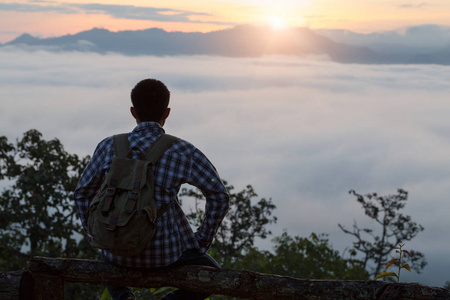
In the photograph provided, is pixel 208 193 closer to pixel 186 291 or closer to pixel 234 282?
pixel 234 282

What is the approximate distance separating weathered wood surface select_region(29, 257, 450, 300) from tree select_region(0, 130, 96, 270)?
15643mm

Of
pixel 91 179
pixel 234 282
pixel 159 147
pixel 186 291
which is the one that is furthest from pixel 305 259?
pixel 159 147

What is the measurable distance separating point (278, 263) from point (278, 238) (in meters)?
2.14

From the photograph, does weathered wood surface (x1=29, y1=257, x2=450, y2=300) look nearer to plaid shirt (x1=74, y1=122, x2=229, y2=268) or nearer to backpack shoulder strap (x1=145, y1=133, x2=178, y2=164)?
plaid shirt (x1=74, y1=122, x2=229, y2=268)

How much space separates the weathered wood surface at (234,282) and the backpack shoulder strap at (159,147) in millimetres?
823

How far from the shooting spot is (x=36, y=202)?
19922 millimetres

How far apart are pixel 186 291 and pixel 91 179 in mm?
1057

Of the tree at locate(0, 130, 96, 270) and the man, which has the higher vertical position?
the tree at locate(0, 130, 96, 270)

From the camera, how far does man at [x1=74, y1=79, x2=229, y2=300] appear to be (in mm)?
4016

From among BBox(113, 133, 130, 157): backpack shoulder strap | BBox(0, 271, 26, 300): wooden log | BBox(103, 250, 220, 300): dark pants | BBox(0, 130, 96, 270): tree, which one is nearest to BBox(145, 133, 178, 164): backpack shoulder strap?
BBox(113, 133, 130, 157): backpack shoulder strap

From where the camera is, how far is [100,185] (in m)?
4.25

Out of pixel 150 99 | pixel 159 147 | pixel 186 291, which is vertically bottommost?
pixel 186 291

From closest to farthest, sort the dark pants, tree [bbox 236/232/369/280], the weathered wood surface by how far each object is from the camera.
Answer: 1. the weathered wood surface
2. the dark pants
3. tree [bbox 236/232/369/280]

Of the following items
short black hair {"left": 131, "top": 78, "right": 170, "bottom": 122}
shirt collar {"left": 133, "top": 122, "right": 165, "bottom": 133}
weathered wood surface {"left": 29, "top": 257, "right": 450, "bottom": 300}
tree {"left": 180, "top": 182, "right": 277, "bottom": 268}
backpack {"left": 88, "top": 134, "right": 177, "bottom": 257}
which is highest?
tree {"left": 180, "top": 182, "right": 277, "bottom": 268}
